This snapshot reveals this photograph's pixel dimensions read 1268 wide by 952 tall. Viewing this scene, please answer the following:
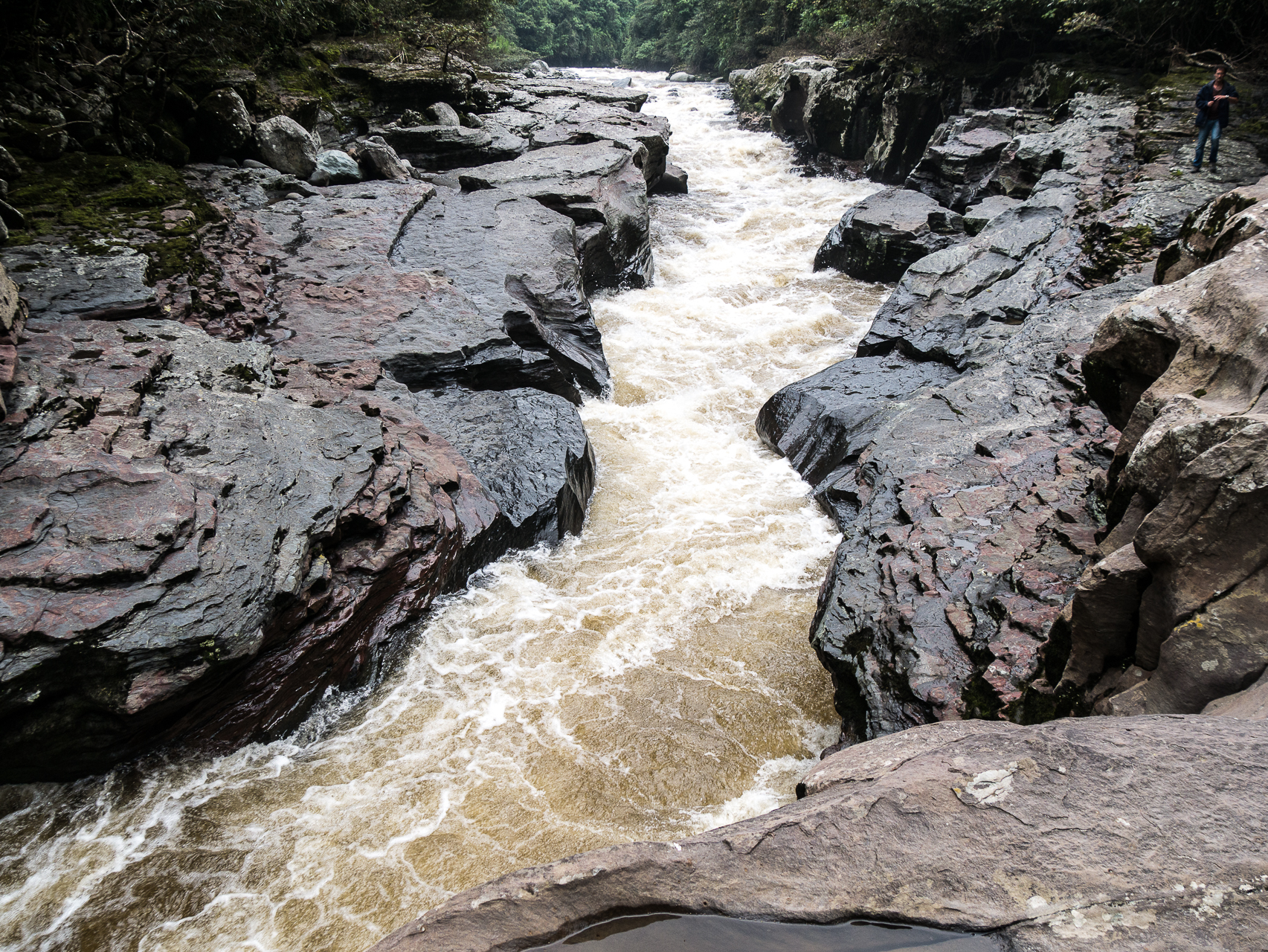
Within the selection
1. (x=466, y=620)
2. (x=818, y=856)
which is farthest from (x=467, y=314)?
(x=818, y=856)

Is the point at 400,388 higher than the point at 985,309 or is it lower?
lower

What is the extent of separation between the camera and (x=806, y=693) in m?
4.29

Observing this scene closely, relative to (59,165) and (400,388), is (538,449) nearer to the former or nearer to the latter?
(400,388)

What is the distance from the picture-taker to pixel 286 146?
31.2 ft

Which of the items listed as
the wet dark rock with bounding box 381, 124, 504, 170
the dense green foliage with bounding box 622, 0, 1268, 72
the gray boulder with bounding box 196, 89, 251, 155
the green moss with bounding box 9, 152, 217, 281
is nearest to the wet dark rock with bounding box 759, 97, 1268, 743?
the green moss with bounding box 9, 152, 217, 281

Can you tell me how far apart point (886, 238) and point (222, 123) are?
9.64 m

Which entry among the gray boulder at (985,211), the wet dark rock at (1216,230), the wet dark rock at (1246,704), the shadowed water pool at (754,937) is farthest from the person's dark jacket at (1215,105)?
the shadowed water pool at (754,937)

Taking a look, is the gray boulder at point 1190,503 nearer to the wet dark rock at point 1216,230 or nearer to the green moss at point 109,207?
the wet dark rock at point 1216,230

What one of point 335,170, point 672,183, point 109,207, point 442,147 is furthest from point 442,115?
point 109,207

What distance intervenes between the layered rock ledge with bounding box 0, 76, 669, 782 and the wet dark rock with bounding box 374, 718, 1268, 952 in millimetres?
2277

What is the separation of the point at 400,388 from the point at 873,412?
4.38m

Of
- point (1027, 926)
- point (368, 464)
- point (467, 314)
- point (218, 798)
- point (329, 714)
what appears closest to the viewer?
point (1027, 926)

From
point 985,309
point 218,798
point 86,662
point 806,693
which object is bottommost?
point 218,798

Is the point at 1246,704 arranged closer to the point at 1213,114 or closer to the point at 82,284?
the point at 82,284
